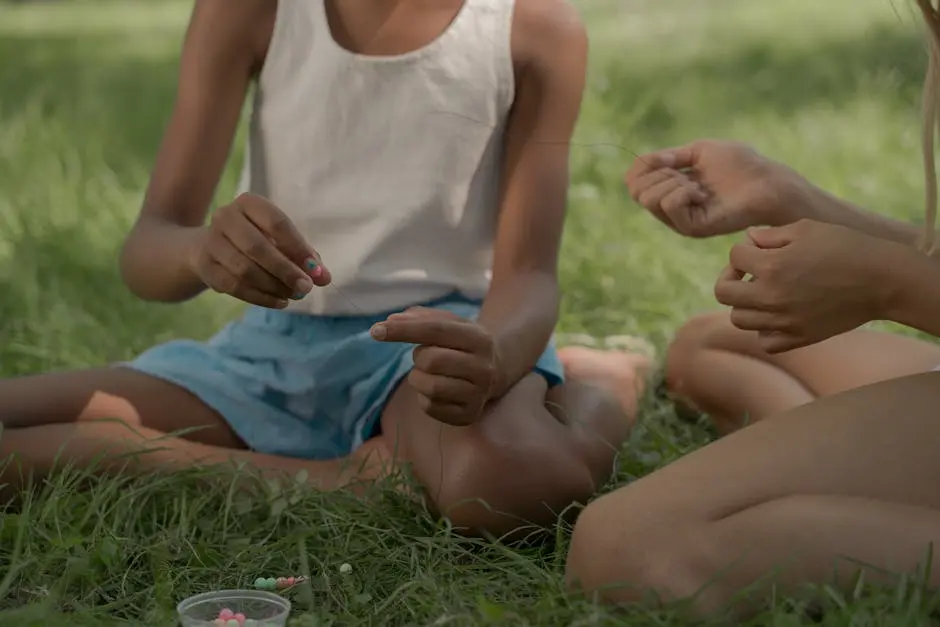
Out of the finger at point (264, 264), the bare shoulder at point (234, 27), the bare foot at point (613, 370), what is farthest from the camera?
the bare foot at point (613, 370)

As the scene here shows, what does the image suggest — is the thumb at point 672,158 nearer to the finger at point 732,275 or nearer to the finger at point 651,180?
the finger at point 651,180

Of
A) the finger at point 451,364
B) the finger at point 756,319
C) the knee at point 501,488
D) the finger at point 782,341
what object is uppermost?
the finger at point 756,319

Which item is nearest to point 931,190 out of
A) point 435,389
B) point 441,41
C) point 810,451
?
point 810,451

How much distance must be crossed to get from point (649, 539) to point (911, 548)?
25 centimetres

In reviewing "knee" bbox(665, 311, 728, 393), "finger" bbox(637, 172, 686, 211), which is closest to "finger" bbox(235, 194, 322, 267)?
"finger" bbox(637, 172, 686, 211)

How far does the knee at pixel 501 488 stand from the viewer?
1.75 meters

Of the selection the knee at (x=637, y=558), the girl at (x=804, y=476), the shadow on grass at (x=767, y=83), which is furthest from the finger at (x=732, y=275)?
the shadow on grass at (x=767, y=83)

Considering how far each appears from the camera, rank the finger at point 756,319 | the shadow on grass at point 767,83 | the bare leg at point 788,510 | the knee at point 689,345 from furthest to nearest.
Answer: the shadow on grass at point 767,83 < the knee at point 689,345 < the finger at point 756,319 < the bare leg at point 788,510

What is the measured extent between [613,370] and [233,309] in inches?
36.5

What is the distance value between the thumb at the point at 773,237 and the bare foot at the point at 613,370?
1.98ft

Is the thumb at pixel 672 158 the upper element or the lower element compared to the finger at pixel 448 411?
upper

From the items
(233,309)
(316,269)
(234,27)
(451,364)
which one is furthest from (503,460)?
(233,309)

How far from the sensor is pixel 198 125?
6.50ft

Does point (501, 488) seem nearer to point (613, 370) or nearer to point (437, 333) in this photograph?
point (437, 333)
